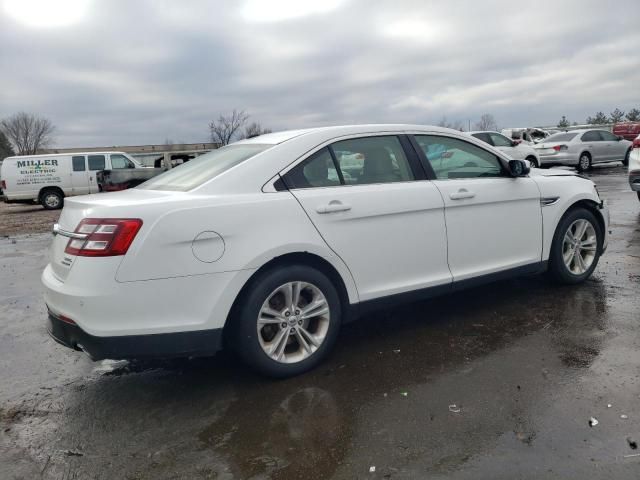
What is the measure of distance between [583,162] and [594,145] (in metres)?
0.83

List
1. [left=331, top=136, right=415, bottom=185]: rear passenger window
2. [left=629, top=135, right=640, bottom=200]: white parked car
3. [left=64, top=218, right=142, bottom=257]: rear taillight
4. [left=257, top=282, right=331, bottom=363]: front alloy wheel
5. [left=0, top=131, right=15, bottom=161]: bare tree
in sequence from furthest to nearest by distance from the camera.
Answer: [left=0, top=131, right=15, bottom=161]: bare tree, [left=629, top=135, right=640, bottom=200]: white parked car, [left=331, top=136, right=415, bottom=185]: rear passenger window, [left=257, top=282, right=331, bottom=363]: front alloy wheel, [left=64, top=218, right=142, bottom=257]: rear taillight

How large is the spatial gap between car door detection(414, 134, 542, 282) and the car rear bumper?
1.98 meters

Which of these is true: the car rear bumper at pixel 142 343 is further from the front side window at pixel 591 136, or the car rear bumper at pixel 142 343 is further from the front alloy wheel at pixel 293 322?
the front side window at pixel 591 136

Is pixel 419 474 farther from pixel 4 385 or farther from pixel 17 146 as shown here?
pixel 17 146

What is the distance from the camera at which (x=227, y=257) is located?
316 cm

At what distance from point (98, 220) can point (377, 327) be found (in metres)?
2.35

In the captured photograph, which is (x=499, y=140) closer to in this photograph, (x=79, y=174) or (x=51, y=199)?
(x=79, y=174)

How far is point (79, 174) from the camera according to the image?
758 inches

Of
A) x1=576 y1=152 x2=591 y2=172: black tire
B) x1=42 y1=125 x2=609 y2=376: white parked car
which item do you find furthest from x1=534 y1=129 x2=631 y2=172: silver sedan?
x1=42 y1=125 x2=609 y2=376: white parked car

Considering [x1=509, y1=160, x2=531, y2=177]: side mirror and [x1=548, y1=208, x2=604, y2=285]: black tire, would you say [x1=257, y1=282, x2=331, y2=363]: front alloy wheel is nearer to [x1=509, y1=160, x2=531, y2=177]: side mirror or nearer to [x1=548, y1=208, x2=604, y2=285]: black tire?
[x1=509, y1=160, x2=531, y2=177]: side mirror

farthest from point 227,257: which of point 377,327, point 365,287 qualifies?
point 377,327

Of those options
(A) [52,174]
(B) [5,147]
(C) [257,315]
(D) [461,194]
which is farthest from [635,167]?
(B) [5,147]

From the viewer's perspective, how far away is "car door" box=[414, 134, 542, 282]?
4188 mm

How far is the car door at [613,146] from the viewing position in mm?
19984
